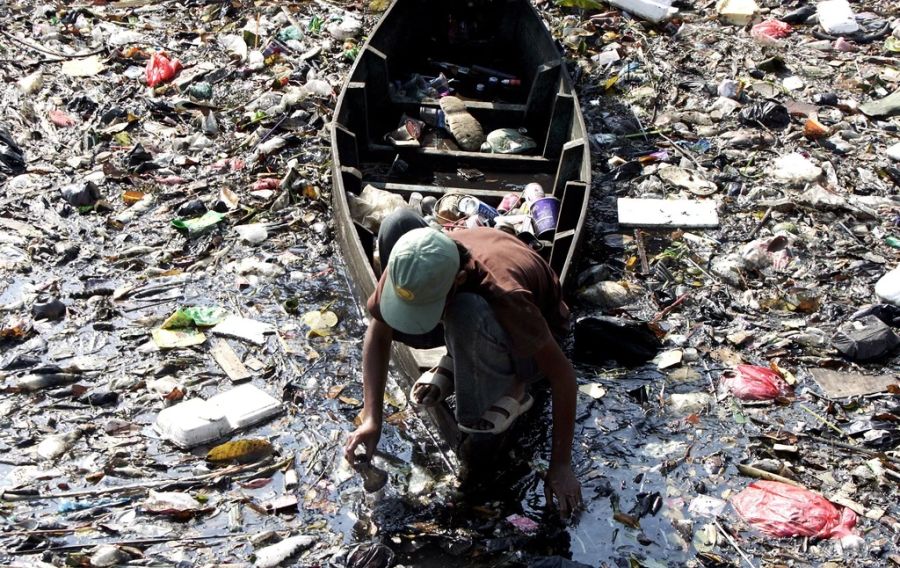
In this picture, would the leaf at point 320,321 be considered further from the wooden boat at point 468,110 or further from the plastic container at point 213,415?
the plastic container at point 213,415

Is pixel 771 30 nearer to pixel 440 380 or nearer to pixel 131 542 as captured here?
pixel 440 380

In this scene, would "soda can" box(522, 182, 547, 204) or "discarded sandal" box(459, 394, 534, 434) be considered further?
"soda can" box(522, 182, 547, 204)

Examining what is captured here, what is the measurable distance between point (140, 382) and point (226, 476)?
85cm

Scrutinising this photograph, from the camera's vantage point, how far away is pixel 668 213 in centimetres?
561

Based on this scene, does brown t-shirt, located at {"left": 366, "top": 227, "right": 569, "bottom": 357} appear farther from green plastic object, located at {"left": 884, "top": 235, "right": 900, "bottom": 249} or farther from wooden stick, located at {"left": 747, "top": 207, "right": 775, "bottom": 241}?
green plastic object, located at {"left": 884, "top": 235, "right": 900, "bottom": 249}

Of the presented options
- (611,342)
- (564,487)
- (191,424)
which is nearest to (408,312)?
(564,487)

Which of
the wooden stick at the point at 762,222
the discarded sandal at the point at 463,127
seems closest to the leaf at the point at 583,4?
the discarded sandal at the point at 463,127

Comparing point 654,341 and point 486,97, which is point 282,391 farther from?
point 486,97

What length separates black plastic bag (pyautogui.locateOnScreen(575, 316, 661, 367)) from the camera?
14.5ft

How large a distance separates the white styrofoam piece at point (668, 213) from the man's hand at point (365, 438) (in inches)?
108

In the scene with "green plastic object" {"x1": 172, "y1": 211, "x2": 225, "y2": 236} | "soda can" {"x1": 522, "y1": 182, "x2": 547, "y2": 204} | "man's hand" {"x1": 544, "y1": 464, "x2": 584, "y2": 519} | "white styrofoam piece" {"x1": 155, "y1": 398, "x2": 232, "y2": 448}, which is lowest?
"white styrofoam piece" {"x1": 155, "y1": 398, "x2": 232, "y2": 448}

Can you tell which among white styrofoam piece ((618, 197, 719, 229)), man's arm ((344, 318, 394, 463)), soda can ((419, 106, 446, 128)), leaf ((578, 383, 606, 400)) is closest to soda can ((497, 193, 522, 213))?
white styrofoam piece ((618, 197, 719, 229))

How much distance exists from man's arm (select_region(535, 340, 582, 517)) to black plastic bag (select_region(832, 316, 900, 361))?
1.89 m

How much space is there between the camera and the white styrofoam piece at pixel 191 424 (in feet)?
12.8
